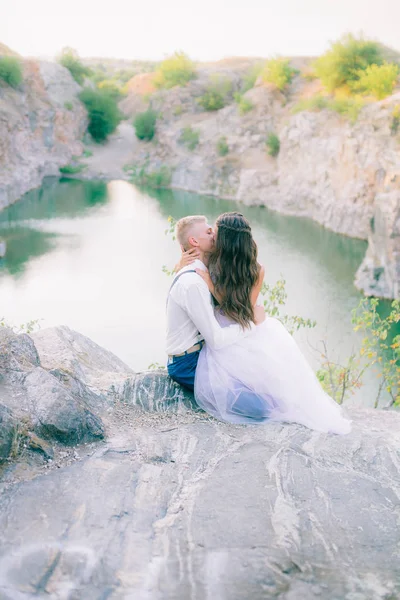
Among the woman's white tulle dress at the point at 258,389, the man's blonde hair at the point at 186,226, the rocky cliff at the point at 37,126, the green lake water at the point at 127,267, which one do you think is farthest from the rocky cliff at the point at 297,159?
the man's blonde hair at the point at 186,226

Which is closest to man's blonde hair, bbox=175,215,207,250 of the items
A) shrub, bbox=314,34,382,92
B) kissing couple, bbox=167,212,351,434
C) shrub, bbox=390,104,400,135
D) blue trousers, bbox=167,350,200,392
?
kissing couple, bbox=167,212,351,434

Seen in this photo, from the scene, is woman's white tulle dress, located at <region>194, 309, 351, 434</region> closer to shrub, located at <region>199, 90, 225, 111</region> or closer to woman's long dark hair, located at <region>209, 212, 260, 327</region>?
woman's long dark hair, located at <region>209, 212, 260, 327</region>

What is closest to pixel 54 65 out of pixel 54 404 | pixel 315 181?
pixel 315 181

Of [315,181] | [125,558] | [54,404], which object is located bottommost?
[125,558]

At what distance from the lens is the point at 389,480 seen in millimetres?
3055

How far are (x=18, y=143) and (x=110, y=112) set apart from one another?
10553 millimetres

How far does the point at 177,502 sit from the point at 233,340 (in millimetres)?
1297

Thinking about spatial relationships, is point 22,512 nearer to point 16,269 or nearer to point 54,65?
point 16,269

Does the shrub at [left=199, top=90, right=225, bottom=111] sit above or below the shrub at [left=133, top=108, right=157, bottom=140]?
above

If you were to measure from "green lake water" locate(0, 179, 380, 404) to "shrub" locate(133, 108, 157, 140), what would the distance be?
31.9 ft

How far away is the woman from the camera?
3682 millimetres

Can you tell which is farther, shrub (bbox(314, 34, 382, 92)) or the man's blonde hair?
shrub (bbox(314, 34, 382, 92))

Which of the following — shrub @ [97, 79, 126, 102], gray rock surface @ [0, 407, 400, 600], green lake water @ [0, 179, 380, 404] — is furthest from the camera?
shrub @ [97, 79, 126, 102]

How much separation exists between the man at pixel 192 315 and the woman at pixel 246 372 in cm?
8
